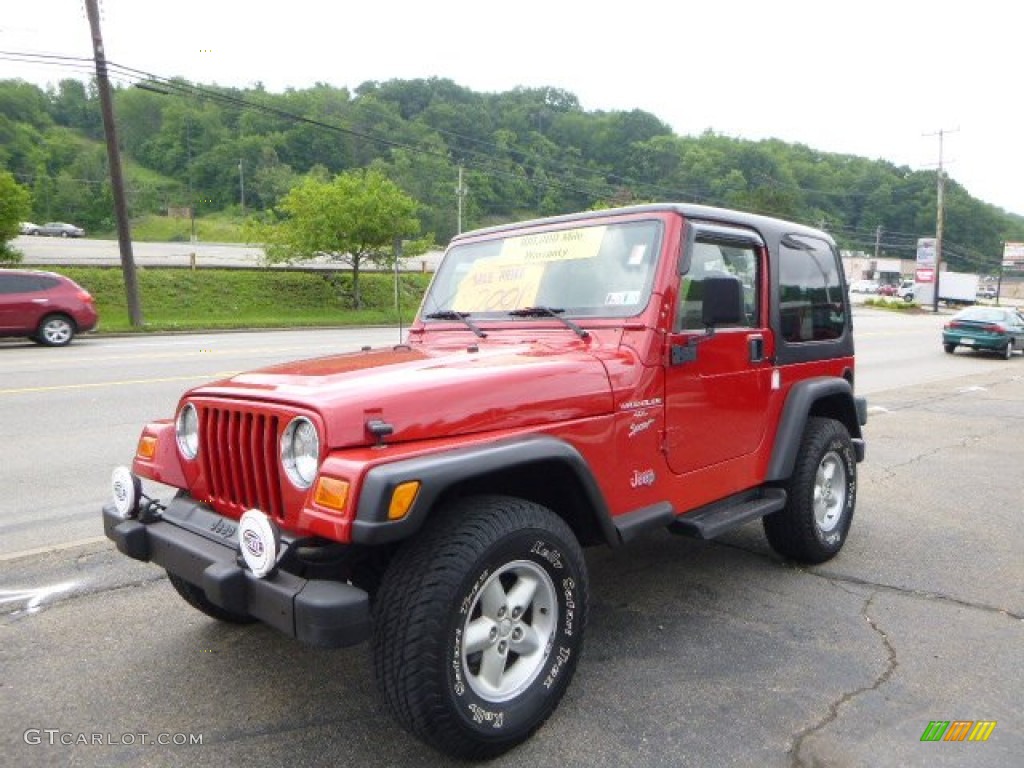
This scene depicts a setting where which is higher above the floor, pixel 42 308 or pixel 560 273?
pixel 560 273

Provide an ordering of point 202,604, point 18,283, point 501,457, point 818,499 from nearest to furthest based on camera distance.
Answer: point 501,457, point 202,604, point 818,499, point 18,283

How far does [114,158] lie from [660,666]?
21391mm

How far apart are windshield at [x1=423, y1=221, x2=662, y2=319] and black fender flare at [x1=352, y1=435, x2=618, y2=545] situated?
934 millimetres

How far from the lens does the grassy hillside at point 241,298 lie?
23.8 meters

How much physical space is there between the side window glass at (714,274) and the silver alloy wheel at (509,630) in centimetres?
134

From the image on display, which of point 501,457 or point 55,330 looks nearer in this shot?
point 501,457

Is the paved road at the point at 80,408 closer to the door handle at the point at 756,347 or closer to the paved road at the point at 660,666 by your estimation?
the paved road at the point at 660,666

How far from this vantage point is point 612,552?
4562 mm

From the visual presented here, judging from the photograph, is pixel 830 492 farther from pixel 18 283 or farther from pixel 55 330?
pixel 18 283

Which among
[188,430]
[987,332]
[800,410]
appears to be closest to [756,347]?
[800,410]

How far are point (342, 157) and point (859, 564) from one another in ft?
221

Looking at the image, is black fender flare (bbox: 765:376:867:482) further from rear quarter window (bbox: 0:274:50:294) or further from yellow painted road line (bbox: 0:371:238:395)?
rear quarter window (bbox: 0:274:50:294)

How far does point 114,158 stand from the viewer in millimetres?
20188

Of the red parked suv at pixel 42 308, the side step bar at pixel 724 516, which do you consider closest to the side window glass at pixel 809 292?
the side step bar at pixel 724 516
